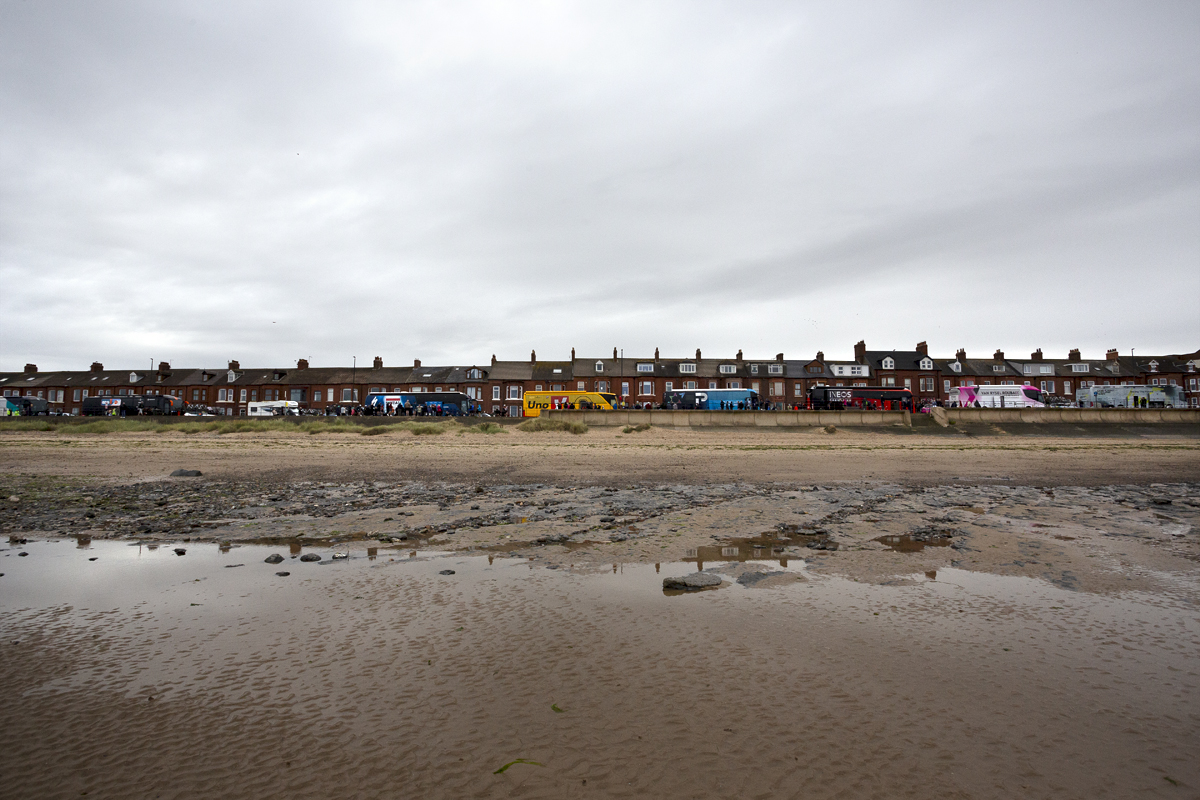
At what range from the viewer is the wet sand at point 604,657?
295 centimetres

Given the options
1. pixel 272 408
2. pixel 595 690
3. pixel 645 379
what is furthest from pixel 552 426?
pixel 272 408

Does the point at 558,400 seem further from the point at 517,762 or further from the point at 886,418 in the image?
the point at 517,762

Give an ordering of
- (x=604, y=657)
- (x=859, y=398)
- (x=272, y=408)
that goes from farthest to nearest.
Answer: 1. (x=272, y=408)
2. (x=859, y=398)
3. (x=604, y=657)

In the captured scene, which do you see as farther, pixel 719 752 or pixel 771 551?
pixel 771 551

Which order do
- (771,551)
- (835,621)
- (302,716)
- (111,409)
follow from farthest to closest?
(111,409) < (771,551) < (835,621) < (302,716)

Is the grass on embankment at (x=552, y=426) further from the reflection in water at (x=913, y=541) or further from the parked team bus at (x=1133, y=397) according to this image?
the parked team bus at (x=1133, y=397)

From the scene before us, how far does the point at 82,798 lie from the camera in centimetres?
274

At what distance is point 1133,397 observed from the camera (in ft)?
192

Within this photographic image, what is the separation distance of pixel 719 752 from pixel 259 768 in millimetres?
2422

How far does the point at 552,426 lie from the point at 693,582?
3399 cm

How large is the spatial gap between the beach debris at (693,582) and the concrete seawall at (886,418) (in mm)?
34664

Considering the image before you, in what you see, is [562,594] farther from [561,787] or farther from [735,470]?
[735,470]

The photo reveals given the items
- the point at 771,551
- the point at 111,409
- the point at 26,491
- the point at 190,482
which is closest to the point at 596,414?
the point at 190,482

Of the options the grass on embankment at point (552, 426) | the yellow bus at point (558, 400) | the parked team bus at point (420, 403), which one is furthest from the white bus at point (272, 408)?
the grass on embankment at point (552, 426)
